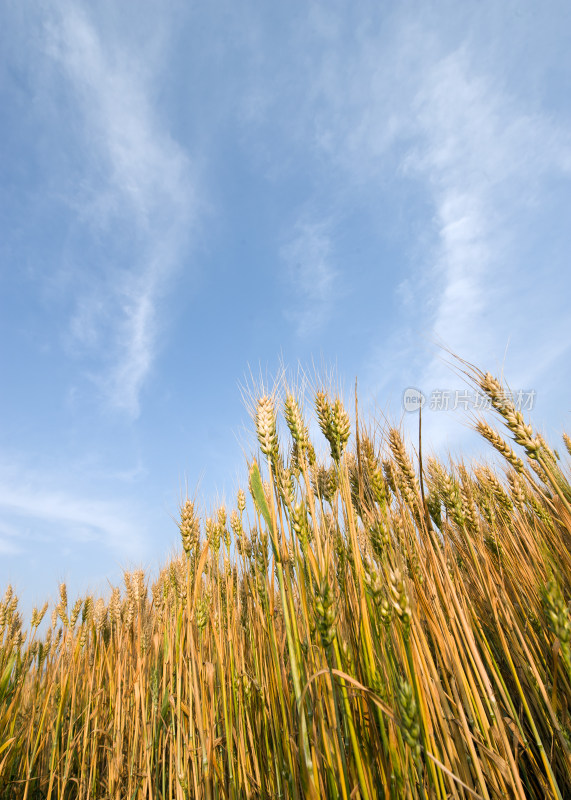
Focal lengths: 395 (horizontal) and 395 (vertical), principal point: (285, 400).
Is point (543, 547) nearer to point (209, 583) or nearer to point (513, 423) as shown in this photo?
point (513, 423)

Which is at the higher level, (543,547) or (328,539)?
(543,547)

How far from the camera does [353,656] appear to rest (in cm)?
139

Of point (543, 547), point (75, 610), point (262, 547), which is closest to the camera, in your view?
point (262, 547)

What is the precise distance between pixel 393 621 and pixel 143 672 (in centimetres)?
206

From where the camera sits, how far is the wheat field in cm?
110

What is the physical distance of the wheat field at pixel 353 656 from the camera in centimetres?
110

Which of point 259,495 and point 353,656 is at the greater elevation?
point 259,495

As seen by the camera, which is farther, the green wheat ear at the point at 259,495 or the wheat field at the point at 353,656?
the green wheat ear at the point at 259,495

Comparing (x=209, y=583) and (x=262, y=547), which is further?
(x=209, y=583)

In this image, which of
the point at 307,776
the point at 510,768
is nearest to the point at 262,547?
the point at 307,776

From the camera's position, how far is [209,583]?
2291 mm

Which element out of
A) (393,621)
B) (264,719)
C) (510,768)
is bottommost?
(510,768)

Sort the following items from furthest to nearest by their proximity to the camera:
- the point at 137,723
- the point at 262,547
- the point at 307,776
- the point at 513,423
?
1. the point at 137,723
2. the point at 262,547
3. the point at 513,423
4. the point at 307,776

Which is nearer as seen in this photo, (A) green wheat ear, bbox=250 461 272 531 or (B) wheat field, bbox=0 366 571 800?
(B) wheat field, bbox=0 366 571 800
